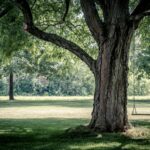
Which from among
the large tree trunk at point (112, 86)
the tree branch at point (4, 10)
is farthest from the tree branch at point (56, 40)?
the tree branch at point (4, 10)

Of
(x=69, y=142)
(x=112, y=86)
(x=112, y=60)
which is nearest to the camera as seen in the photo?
(x=69, y=142)

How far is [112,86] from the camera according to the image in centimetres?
1708

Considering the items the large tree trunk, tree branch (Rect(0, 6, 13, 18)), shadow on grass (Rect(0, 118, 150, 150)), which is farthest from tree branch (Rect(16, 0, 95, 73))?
tree branch (Rect(0, 6, 13, 18))

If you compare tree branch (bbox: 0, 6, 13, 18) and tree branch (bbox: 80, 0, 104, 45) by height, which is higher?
tree branch (bbox: 0, 6, 13, 18)

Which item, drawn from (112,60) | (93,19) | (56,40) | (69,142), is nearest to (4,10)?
(56,40)

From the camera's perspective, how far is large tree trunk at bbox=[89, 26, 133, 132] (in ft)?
56.0

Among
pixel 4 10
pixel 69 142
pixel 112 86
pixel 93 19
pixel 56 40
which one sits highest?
pixel 4 10

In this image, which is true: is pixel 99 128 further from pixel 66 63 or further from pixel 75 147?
pixel 66 63

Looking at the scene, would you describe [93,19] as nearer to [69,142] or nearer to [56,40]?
[56,40]

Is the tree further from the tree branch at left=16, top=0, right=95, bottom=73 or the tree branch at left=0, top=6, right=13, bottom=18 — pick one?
the tree branch at left=0, top=6, right=13, bottom=18

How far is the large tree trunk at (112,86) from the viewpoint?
17062mm

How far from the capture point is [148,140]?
15.1 m

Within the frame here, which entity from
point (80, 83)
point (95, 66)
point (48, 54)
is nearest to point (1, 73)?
point (48, 54)

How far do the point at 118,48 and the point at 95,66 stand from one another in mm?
1129
